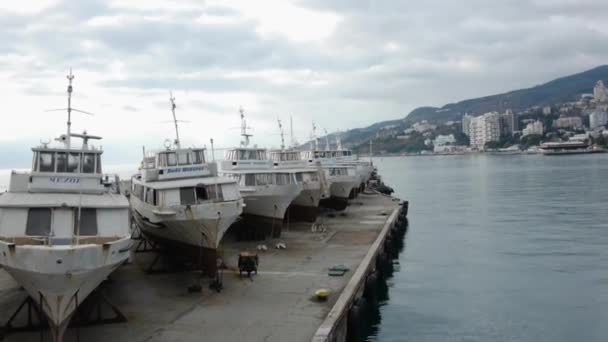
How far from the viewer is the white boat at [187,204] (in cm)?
1989

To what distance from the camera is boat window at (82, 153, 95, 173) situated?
17.9 m

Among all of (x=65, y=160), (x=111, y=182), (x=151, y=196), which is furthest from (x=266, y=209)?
(x=65, y=160)

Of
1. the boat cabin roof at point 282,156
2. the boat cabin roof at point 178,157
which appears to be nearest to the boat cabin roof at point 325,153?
the boat cabin roof at point 282,156

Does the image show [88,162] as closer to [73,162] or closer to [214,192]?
[73,162]

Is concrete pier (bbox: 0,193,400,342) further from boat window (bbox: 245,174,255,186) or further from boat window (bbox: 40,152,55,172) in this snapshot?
boat window (bbox: 245,174,255,186)

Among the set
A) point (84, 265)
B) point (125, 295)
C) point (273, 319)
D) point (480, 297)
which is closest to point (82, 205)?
point (84, 265)

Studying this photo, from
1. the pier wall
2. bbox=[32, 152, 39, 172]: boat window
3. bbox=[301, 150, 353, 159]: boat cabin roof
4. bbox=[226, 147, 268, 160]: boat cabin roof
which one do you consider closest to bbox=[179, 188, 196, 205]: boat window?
bbox=[32, 152, 39, 172]: boat window

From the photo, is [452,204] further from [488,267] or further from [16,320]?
[16,320]

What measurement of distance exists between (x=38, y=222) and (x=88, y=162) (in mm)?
3539

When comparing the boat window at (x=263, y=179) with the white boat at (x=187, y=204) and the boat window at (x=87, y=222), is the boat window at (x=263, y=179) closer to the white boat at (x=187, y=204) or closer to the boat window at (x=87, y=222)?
the white boat at (x=187, y=204)

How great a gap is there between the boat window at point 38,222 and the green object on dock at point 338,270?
9195 mm

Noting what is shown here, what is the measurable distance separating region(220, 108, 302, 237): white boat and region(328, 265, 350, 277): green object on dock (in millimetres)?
8912

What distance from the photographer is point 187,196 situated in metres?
21.3

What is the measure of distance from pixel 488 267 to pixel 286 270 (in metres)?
13.5
